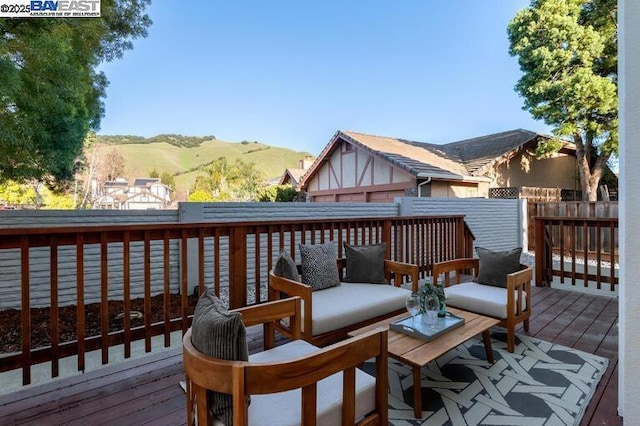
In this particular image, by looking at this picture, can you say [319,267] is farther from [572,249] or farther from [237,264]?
[572,249]

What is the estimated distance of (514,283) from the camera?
9.26ft

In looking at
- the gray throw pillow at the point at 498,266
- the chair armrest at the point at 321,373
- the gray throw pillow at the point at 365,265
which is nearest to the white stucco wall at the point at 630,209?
the chair armrest at the point at 321,373

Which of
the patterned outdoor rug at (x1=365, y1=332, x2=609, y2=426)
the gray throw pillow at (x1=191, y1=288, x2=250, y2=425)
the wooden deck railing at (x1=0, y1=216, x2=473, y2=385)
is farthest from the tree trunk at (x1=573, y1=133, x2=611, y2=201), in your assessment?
the gray throw pillow at (x1=191, y1=288, x2=250, y2=425)

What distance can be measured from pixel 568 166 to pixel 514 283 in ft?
47.0

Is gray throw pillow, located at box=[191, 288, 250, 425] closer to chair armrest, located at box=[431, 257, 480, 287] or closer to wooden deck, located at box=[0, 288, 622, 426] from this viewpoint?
wooden deck, located at box=[0, 288, 622, 426]

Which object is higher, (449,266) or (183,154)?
(183,154)

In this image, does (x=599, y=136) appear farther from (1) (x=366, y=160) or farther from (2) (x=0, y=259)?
(2) (x=0, y=259)

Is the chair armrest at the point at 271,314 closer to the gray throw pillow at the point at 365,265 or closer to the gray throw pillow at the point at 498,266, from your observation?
the gray throw pillow at the point at 365,265

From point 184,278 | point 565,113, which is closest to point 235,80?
point 565,113

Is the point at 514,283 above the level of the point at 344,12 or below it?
below

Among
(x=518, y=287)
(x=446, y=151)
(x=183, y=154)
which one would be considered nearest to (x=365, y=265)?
(x=518, y=287)

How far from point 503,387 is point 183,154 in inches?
1641

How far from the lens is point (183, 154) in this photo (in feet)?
Answer: 128

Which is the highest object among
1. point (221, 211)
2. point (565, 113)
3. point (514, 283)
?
point (565, 113)
